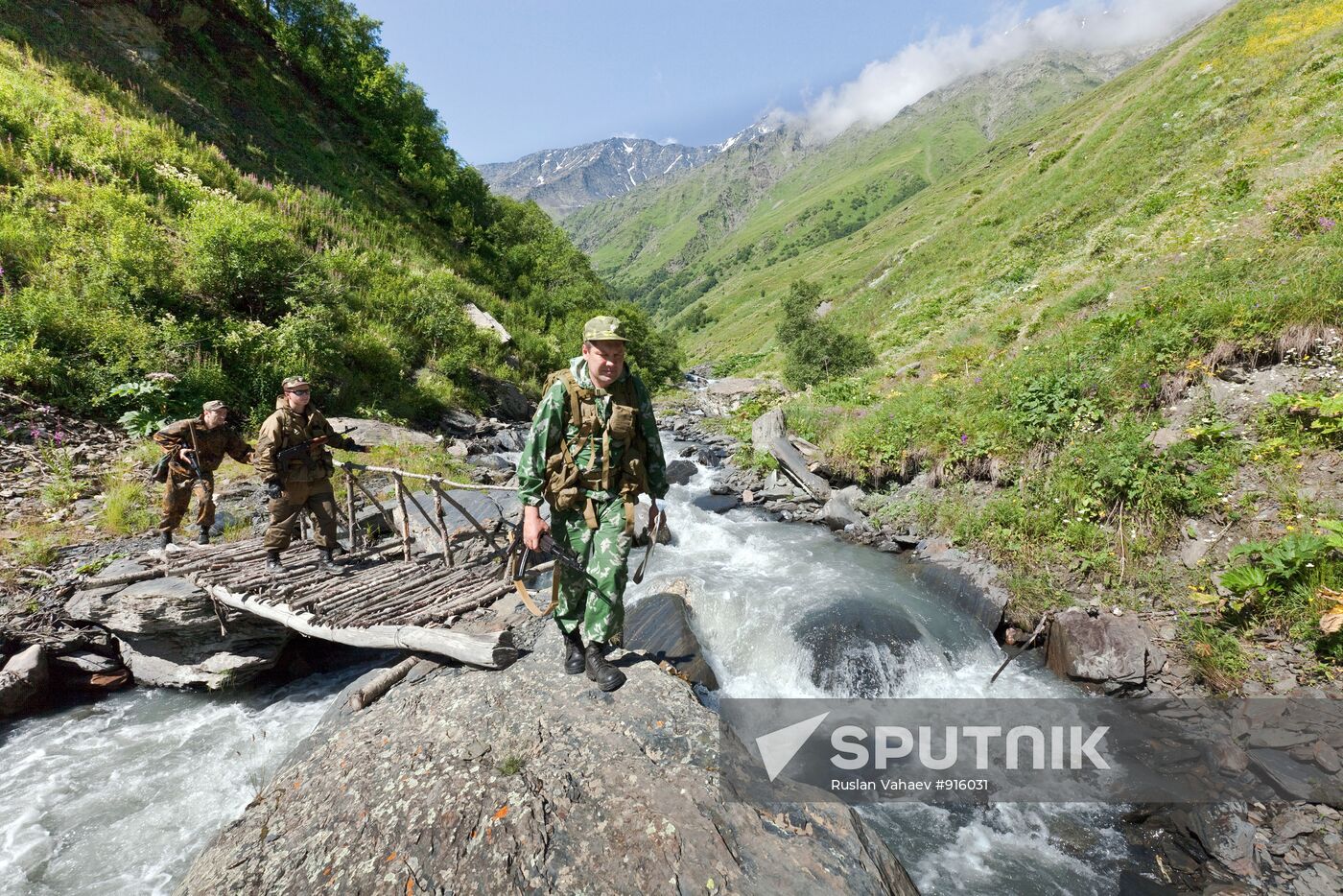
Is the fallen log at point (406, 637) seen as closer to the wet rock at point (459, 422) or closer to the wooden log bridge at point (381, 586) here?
the wooden log bridge at point (381, 586)

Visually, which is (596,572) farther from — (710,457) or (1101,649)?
(710,457)

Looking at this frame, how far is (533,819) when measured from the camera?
3.65 meters

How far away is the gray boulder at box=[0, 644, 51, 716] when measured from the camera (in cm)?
662

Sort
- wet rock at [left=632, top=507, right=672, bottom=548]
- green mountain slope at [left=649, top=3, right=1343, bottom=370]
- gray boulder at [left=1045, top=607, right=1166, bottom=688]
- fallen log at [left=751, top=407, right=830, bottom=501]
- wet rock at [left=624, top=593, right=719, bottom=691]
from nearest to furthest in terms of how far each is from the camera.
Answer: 1. gray boulder at [left=1045, top=607, right=1166, bottom=688]
2. wet rock at [left=624, top=593, right=719, bottom=691]
3. wet rock at [left=632, top=507, right=672, bottom=548]
4. fallen log at [left=751, top=407, right=830, bottom=501]
5. green mountain slope at [left=649, top=3, right=1343, bottom=370]

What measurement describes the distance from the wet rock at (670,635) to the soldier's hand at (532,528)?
11.1 ft

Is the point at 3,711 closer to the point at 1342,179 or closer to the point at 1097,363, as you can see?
the point at 1097,363

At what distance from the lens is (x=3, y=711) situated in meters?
6.66

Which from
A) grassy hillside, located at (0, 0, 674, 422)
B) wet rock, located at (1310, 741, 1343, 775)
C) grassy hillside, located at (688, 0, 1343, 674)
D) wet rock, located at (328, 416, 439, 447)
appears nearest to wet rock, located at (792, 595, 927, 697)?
grassy hillside, located at (688, 0, 1343, 674)

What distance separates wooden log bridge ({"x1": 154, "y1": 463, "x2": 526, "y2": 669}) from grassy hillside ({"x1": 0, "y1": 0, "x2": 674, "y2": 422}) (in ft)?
20.3

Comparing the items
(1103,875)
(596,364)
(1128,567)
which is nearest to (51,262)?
(596,364)

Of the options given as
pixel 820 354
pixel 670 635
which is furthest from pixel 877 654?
pixel 820 354

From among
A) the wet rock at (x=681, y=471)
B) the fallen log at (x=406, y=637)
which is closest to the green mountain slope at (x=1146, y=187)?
the wet rock at (x=681, y=471)

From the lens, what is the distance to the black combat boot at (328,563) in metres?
8.70

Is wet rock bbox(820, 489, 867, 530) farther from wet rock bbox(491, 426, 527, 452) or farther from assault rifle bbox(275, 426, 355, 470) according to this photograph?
assault rifle bbox(275, 426, 355, 470)
